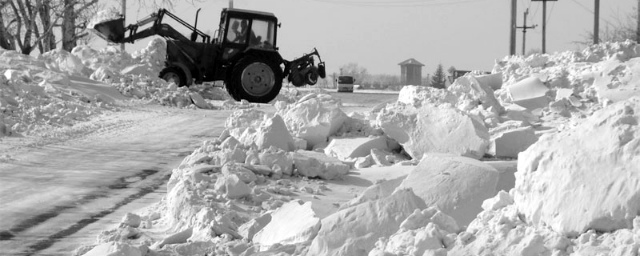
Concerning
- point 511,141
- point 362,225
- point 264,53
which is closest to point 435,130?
point 511,141

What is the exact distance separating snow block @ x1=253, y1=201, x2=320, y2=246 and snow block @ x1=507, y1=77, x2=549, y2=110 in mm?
7174

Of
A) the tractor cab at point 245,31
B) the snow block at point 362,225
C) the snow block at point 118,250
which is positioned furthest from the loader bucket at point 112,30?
the snow block at point 362,225

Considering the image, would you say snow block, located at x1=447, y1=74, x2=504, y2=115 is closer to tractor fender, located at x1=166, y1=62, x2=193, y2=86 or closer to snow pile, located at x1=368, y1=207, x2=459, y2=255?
snow pile, located at x1=368, y1=207, x2=459, y2=255

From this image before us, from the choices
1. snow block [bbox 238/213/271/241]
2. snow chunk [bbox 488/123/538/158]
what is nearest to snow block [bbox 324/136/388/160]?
snow chunk [bbox 488/123/538/158]

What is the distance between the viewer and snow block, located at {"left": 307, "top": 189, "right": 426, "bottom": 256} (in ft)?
19.4

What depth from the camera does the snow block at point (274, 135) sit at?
10688 mm

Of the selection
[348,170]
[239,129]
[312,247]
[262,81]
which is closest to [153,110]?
[262,81]

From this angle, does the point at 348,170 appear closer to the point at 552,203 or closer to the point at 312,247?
the point at 312,247

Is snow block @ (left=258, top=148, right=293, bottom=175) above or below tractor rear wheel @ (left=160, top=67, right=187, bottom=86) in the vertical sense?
below

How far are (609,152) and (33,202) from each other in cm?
593

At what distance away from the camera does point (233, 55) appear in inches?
875

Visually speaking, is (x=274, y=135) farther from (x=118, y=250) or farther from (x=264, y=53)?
(x=264, y=53)

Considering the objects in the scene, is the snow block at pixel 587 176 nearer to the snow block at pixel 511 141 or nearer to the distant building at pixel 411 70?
the snow block at pixel 511 141

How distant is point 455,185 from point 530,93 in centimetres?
713
